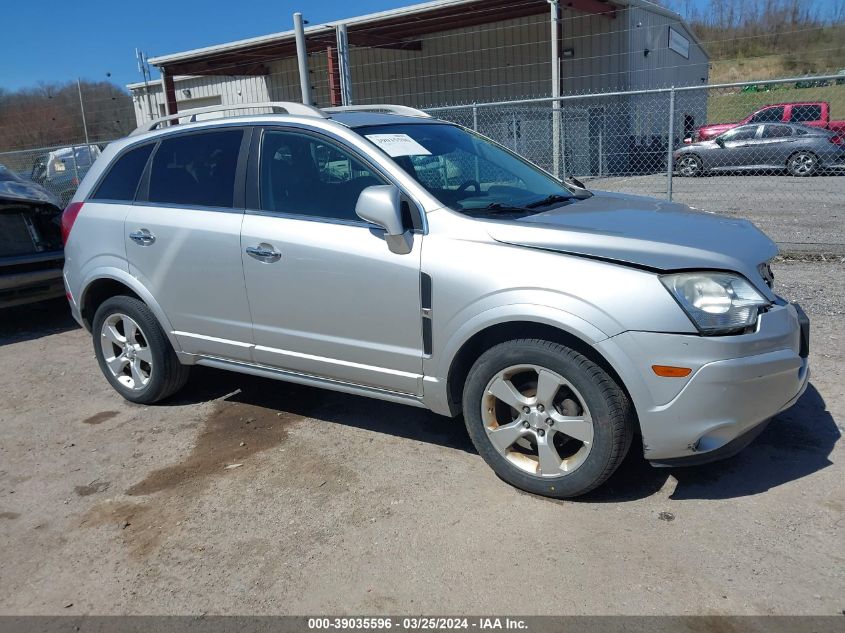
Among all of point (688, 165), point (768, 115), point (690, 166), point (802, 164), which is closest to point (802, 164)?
point (802, 164)

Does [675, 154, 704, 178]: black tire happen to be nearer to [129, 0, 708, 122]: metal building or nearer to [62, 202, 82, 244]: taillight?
[129, 0, 708, 122]: metal building

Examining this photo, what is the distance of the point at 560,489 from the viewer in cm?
323

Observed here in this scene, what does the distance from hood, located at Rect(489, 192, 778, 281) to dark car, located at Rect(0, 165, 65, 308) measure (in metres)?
5.43

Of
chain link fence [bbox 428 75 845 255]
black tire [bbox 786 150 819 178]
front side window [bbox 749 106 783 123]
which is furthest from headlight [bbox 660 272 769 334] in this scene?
front side window [bbox 749 106 783 123]

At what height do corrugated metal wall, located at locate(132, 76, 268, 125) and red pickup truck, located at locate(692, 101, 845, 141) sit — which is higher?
corrugated metal wall, located at locate(132, 76, 268, 125)

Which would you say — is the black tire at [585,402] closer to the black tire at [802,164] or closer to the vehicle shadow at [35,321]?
the vehicle shadow at [35,321]

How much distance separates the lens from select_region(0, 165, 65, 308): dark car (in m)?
6.65

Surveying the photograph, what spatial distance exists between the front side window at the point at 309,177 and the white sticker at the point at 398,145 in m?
0.17

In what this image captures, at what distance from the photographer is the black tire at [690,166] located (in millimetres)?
17094

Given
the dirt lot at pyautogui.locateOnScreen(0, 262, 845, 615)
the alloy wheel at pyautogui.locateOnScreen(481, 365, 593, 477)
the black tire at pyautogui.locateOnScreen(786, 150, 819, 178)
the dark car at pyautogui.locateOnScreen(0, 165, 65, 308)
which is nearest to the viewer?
the dirt lot at pyautogui.locateOnScreen(0, 262, 845, 615)

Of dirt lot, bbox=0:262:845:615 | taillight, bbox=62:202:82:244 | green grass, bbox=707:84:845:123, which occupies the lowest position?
dirt lot, bbox=0:262:845:615

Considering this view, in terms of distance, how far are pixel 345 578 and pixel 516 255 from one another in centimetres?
159

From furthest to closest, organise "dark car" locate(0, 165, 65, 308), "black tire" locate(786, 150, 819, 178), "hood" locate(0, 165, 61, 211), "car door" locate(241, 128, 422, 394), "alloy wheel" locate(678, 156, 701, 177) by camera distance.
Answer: "alloy wheel" locate(678, 156, 701, 177), "black tire" locate(786, 150, 819, 178), "hood" locate(0, 165, 61, 211), "dark car" locate(0, 165, 65, 308), "car door" locate(241, 128, 422, 394)

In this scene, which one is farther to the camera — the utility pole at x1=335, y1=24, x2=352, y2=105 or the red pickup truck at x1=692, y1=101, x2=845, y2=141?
the red pickup truck at x1=692, y1=101, x2=845, y2=141
